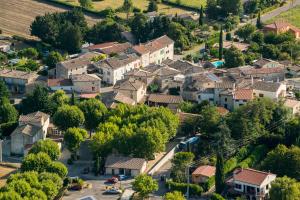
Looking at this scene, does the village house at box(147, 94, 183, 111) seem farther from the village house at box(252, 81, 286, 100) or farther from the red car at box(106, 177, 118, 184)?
the red car at box(106, 177, 118, 184)

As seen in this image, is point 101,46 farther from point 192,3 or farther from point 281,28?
point 192,3

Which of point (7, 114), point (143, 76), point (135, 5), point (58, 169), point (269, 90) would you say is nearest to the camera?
point (58, 169)

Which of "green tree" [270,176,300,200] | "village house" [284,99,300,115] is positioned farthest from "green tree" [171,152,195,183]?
"village house" [284,99,300,115]

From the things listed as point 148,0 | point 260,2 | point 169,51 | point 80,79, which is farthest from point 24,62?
point 260,2

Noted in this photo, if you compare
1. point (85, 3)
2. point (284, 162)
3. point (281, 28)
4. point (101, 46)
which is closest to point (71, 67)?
point (101, 46)

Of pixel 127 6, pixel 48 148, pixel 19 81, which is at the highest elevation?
pixel 127 6
